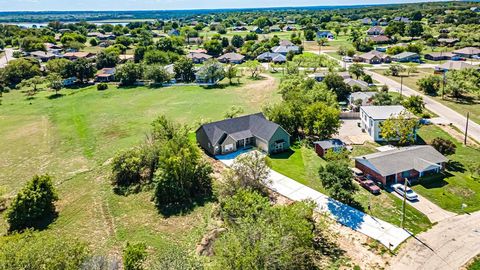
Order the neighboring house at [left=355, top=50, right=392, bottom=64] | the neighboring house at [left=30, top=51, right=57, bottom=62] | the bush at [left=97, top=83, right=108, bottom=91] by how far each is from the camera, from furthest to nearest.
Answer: the neighboring house at [left=30, top=51, right=57, bottom=62] < the neighboring house at [left=355, top=50, right=392, bottom=64] < the bush at [left=97, top=83, right=108, bottom=91]

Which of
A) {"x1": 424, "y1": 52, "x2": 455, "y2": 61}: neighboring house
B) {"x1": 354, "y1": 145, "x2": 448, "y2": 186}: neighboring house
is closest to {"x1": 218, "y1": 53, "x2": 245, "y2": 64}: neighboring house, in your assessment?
{"x1": 424, "y1": 52, "x2": 455, "y2": 61}: neighboring house

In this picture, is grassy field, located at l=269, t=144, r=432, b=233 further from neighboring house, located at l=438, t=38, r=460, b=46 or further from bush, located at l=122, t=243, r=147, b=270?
neighboring house, located at l=438, t=38, r=460, b=46

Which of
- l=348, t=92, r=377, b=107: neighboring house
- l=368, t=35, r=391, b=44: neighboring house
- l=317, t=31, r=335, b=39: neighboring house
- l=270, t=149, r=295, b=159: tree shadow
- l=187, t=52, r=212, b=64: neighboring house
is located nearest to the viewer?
l=270, t=149, r=295, b=159: tree shadow

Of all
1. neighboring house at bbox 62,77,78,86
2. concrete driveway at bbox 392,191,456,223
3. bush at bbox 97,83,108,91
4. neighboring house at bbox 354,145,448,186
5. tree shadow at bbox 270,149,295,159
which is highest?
neighboring house at bbox 62,77,78,86

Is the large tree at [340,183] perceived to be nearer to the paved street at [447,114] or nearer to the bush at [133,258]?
the bush at [133,258]

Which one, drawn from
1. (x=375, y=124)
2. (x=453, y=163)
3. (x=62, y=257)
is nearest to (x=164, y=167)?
(x=62, y=257)

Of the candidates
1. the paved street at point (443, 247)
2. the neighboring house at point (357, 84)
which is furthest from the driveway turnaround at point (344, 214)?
the neighboring house at point (357, 84)

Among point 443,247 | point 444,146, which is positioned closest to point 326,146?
point 444,146

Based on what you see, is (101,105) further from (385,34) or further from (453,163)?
(385,34)
